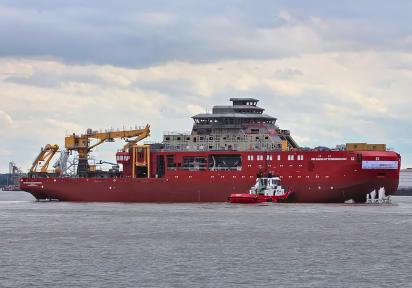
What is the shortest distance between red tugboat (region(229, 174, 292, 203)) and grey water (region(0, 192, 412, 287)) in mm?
13485

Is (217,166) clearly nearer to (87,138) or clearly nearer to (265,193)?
(265,193)

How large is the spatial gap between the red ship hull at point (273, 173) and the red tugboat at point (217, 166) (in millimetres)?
102

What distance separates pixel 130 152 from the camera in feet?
355

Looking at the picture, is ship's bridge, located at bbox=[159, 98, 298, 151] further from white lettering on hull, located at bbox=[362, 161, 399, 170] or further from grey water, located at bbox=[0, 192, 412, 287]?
grey water, located at bbox=[0, 192, 412, 287]

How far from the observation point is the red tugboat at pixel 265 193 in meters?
98.6

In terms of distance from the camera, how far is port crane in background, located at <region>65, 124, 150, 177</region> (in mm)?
111125

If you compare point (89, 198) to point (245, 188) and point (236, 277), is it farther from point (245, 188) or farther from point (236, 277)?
point (236, 277)

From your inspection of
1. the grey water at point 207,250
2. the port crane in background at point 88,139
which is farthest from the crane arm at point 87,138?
the grey water at point 207,250

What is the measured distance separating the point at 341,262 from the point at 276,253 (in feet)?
15.6

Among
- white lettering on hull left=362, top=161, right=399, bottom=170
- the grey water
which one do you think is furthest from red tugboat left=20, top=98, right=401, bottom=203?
the grey water

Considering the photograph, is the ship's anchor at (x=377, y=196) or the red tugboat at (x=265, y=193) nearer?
the red tugboat at (x=265, y=193)

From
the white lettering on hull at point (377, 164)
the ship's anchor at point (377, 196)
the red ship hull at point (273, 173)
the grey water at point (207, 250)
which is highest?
the white lettering on hull at point (377, 164)

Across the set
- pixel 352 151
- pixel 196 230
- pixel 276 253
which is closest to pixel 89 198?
pixel 352 151

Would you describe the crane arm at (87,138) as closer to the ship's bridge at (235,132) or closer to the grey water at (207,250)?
the ship's bridge at (235,132)
